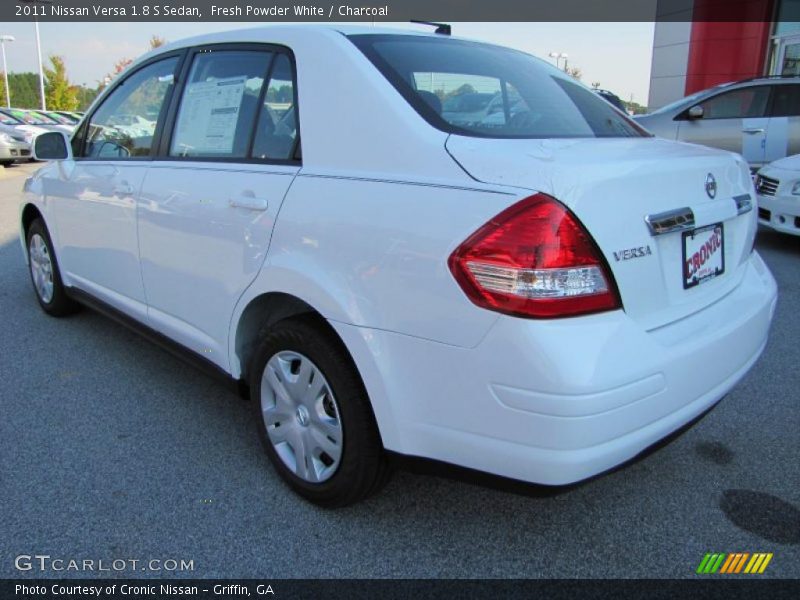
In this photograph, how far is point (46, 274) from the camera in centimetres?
445

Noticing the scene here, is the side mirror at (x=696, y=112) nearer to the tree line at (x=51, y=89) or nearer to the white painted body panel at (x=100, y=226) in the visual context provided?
the white painted body panel at (x=100, y=226)

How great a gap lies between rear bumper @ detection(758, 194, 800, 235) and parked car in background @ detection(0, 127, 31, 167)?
1757 centimetres

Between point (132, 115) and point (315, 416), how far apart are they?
2.16 metres

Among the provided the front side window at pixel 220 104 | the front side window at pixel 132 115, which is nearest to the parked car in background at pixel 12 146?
the front side window at pixel 132 115

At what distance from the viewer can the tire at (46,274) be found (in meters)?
4.29

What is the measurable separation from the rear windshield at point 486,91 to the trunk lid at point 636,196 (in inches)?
7.0

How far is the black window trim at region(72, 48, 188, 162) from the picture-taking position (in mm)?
3070

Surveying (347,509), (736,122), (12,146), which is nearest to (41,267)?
(347,509)

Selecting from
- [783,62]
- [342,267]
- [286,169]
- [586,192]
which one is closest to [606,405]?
[586,192]

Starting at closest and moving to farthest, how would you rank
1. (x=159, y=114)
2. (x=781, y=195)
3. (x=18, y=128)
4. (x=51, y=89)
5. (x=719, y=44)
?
(x=159, y=114) → (x=781, y=195) → (x=719, y=44) → (x=18, y=128) → (x=51, y=89)

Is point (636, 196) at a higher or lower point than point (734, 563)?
higher

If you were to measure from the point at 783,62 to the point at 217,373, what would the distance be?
16413mm

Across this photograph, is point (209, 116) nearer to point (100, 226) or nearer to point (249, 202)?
point (249, 202)

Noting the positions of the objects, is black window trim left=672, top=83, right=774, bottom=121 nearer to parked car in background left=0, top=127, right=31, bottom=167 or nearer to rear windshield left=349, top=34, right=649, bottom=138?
rear windshield left=349, top=34, right=649, bottom=138
